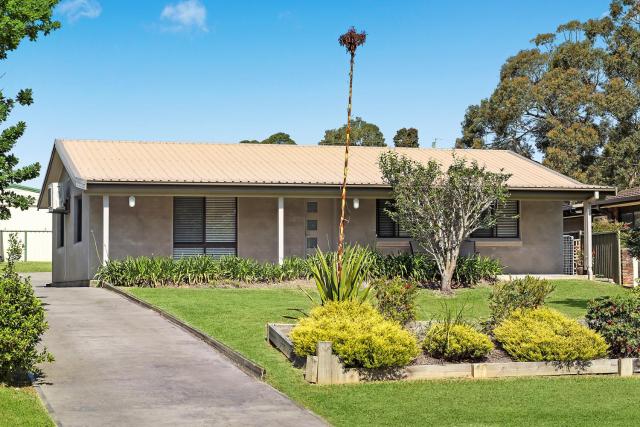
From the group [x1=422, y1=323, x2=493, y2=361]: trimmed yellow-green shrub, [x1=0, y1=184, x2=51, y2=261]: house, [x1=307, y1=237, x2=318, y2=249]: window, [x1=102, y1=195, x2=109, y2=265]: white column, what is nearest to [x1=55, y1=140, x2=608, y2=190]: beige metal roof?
[x1=102, y1=195, x2=109, y2=265]: white column

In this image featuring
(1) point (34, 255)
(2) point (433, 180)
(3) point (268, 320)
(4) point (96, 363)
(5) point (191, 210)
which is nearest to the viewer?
(4) point (96, 363)

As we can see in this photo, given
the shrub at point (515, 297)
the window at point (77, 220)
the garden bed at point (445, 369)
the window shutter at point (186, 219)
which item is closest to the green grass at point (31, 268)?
the window at point (77, 220)

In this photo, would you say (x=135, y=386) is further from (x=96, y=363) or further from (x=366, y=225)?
(x=366, y=225)

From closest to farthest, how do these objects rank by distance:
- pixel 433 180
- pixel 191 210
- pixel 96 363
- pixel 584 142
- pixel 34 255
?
pixel 96 363 < pixel 433 180 < pixel 191 210 < pixel 584 142 < pixel 34 255

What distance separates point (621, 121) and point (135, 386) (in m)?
42.8

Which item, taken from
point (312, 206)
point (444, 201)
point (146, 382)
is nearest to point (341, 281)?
point (146, 382)

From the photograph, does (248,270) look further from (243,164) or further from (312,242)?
(243,164)

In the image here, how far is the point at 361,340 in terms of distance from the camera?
11.7 m

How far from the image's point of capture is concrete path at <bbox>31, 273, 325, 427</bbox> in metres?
9.77

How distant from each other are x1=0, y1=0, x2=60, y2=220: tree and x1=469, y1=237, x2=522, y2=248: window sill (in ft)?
45.8

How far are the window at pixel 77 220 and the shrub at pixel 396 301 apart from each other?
1463 cm

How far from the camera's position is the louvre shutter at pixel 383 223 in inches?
1059

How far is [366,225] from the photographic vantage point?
2688 centimetres

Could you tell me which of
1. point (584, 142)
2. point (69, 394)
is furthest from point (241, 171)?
point (584, 142)
